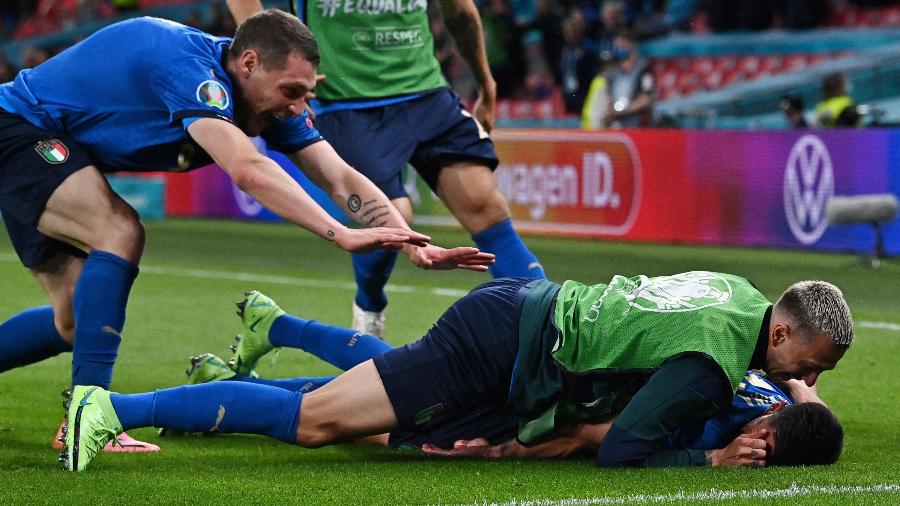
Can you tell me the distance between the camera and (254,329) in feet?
18.3

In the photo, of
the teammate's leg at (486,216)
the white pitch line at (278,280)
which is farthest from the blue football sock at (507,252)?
the white pitch line at (278,280)

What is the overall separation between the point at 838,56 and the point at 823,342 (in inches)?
557

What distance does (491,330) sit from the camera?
177 inches

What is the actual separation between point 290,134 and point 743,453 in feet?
6.52

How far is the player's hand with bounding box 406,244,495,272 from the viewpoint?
4598 millimetres

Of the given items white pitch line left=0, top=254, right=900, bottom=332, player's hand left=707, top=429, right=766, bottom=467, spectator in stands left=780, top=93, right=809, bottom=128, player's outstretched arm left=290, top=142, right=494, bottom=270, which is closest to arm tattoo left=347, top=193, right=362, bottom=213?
player's outstretched arm left=290, top=142, right=494, bottom=270

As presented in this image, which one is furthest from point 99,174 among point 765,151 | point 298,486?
point 765,151

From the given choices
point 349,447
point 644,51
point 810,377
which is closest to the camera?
point 810,377

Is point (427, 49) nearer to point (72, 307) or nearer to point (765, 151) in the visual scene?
point (72, 307)

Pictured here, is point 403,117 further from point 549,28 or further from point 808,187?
point 549,28

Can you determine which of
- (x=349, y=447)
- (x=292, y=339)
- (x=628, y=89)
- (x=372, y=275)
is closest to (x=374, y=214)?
(x=292, y=339)

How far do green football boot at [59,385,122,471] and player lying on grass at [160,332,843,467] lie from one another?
2.67ft

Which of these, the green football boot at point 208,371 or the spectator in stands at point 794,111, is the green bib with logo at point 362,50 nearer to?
the green football boot at point 208,371

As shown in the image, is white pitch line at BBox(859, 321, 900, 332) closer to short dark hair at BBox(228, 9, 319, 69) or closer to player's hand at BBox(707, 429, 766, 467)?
player's hand at BBox(707, 429, 766, 467)
